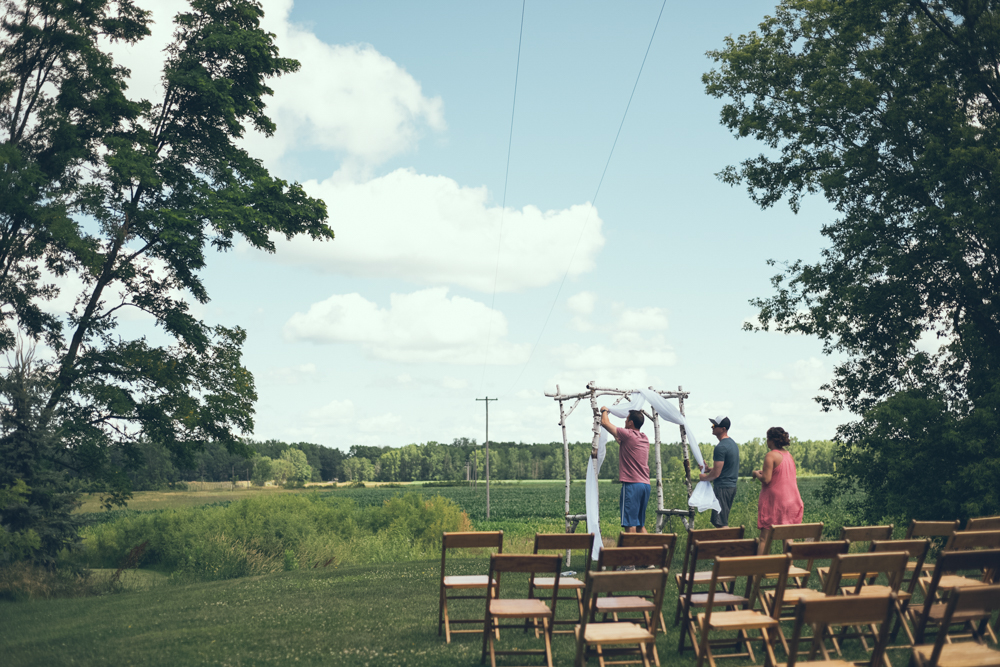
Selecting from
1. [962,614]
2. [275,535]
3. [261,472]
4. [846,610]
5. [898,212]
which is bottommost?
[275,535]

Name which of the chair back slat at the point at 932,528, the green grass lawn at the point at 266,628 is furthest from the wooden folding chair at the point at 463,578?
the chair back slat at the point at 932,528

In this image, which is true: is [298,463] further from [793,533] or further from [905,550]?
[905,550]

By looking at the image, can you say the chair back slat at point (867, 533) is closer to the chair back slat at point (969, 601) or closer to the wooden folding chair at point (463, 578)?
the chair back slat at point (969, 601)

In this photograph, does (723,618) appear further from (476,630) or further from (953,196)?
(953,196)

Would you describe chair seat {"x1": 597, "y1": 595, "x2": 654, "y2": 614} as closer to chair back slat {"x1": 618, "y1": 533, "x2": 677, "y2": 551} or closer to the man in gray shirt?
chair back slat {"x1": 618, "y1": 533, "x2": 677, "y2": 551}

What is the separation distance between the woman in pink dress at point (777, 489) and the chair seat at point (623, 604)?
90.2 inches

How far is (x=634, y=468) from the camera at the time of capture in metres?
10.5

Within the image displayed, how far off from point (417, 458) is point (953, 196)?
492 ft

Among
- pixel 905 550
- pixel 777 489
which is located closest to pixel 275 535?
A: pixel 777 489

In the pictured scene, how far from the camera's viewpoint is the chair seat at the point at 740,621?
515 cm

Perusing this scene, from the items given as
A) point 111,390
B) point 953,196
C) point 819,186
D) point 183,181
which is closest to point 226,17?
point 183,181

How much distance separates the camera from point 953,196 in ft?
46.1

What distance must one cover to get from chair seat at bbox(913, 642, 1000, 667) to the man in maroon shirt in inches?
233

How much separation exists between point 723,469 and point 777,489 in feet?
8.52
